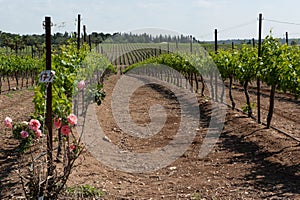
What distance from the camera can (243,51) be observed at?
13.5 m

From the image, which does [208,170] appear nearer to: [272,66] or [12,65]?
[272,66]

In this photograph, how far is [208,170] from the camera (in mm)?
8047

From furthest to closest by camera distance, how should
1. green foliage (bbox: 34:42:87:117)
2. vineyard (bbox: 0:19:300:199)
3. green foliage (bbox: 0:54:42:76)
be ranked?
green foliage (bbox: 0:54:42:76) < green foliage (bbox: 34:42:87:117) < vineyard (bbox: 0:19:300:199)

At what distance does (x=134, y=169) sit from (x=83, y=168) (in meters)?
1.06

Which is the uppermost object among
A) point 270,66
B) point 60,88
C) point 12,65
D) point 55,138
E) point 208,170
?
point 270,66

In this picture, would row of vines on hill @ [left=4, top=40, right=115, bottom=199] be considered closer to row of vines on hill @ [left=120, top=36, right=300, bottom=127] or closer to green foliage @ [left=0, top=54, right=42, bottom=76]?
row of vines on hill @ [left=120, top=36, right=300, bottom=127]

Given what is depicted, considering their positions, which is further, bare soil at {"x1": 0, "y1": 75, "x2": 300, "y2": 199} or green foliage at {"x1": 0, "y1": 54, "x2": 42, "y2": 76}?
green foliage at {"x1": 0, "y1": 54, "x2": 42, "y2": 76}

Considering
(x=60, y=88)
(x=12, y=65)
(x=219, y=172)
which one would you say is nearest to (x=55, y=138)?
(x=60, y=88)

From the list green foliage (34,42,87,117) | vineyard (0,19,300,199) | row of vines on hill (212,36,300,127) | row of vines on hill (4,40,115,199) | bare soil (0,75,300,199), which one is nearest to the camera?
row of vines on hill (4,40,115,199)

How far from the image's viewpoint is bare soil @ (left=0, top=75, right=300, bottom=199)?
664 cm

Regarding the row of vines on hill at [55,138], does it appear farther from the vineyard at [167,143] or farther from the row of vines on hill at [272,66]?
the row of vines on hill at [272,66]

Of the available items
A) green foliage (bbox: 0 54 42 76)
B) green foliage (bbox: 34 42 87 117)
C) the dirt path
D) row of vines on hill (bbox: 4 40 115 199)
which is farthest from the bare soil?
green foliage (bbox: 0 54 42 76)

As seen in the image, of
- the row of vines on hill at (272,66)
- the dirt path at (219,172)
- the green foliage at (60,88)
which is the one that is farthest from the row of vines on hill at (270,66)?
the green foliage at (60,88)

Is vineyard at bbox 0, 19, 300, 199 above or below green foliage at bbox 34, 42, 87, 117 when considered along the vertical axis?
below
